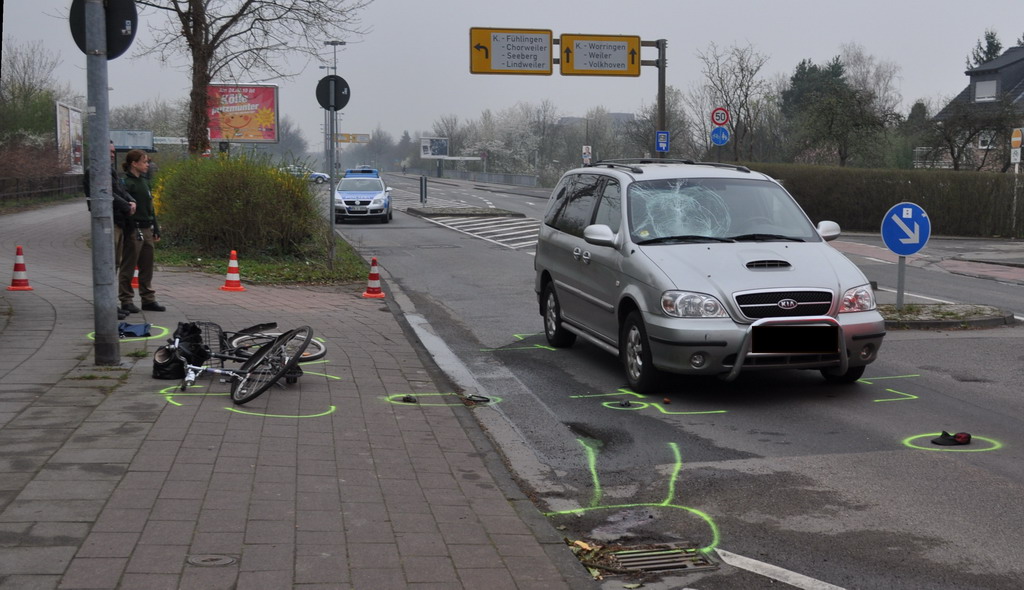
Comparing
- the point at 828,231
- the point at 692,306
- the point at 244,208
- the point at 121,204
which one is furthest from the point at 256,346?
the point at 244,208

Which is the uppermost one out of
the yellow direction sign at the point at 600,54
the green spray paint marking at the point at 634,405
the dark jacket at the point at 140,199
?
the yellow direction sign at the point at 600,54

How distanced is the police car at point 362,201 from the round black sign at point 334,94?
14550 mm

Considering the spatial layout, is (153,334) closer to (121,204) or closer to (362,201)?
(121,204)

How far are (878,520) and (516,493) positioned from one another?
1820 mm

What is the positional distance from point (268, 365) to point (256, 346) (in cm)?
104

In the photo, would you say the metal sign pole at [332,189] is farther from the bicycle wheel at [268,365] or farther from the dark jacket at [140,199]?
the bicycle wheel at [268,365]

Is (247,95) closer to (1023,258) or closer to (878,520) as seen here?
(1023,258)

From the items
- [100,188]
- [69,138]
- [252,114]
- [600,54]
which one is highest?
[600,54]

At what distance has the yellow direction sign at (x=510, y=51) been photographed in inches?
1166

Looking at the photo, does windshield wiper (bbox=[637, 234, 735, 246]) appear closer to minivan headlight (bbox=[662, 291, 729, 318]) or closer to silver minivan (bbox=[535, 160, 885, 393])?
silver minivan (bbox=[535, 160, 885, 393])

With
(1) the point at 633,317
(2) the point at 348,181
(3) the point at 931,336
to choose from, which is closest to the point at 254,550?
(1) the point at 633,317

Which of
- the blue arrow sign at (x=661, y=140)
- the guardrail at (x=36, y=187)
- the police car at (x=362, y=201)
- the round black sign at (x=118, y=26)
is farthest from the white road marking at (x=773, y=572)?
the guardrail at (x=36, y=187)

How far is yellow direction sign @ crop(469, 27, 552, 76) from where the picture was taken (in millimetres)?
29625

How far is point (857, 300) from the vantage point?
7875mm
